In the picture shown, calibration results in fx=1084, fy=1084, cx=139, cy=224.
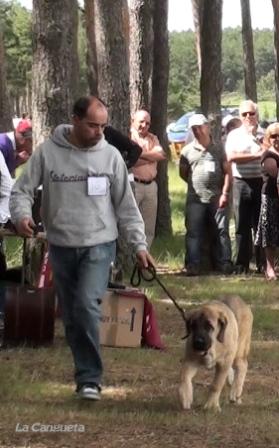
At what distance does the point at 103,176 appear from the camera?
6598 mm

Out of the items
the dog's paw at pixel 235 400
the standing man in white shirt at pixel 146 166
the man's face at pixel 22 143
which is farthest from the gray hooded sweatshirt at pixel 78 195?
the standing man in white shirt at pixel 146 166

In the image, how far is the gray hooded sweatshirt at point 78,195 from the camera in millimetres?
6574

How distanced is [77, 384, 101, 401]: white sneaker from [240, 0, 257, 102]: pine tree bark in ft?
81.7

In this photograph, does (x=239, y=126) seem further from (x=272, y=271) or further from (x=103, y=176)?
(x=103, y=176)

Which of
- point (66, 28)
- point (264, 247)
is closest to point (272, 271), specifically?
point (264, 247)

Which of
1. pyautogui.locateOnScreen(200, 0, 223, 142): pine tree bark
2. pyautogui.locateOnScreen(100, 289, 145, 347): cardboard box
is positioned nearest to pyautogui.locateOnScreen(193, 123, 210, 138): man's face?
pyautogui.locateOnScreen(200, 0, 223, 142): pine tree bark

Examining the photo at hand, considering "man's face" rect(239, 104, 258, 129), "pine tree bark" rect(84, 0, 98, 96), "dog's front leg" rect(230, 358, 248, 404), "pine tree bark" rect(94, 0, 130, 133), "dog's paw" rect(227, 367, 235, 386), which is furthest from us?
"pine tree bark" rect(84, 0, 98, 96)

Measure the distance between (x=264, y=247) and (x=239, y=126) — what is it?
1928mm

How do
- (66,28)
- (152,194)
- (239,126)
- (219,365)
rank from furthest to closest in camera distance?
(239,126), (152,194), (66,28), (219,365)

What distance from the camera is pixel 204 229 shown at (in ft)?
43.3

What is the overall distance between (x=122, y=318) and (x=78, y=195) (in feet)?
7.44

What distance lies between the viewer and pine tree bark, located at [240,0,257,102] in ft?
104

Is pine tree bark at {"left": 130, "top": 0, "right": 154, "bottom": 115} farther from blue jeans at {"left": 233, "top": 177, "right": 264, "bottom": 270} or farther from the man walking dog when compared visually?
the man walking dog

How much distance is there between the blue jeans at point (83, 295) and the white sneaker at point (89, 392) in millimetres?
32
